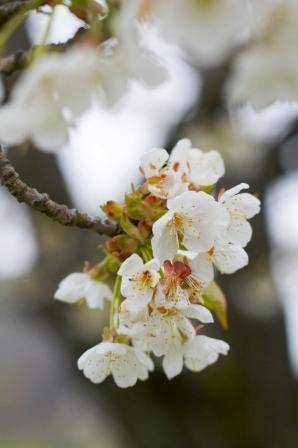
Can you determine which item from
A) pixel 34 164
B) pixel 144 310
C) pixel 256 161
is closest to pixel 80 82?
pixel 144 310

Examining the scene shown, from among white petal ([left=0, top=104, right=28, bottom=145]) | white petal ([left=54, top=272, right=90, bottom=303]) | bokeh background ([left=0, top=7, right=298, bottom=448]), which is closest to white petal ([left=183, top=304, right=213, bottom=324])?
white petal ([left=54, top=272, right=90, bottom=303])

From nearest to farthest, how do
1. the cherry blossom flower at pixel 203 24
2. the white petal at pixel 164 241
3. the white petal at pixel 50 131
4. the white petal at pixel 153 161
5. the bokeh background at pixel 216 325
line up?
the cherry blossom flower at pixel 203 24 < the white petal at pixel 50 131 < the white petal at pixel 164 241 < the white petal at pixel 153 161 < the bokeh background at pixel 216 325

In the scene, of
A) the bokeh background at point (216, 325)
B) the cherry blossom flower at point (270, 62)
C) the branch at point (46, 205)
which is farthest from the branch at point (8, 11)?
the bokeh background at point (216, 325)

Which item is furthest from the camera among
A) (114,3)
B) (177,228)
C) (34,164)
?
(34,164)

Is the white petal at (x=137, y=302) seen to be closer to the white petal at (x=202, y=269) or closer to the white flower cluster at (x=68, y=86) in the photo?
the white petal at (x=202, y=269)

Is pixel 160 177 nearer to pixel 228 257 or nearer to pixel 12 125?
pixel 228 257

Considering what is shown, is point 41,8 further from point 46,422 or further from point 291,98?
point 46,422

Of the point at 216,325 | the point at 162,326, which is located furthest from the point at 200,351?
the point at 216,325

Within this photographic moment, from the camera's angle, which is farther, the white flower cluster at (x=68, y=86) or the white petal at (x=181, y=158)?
the white petal at (x=181, y=158)
